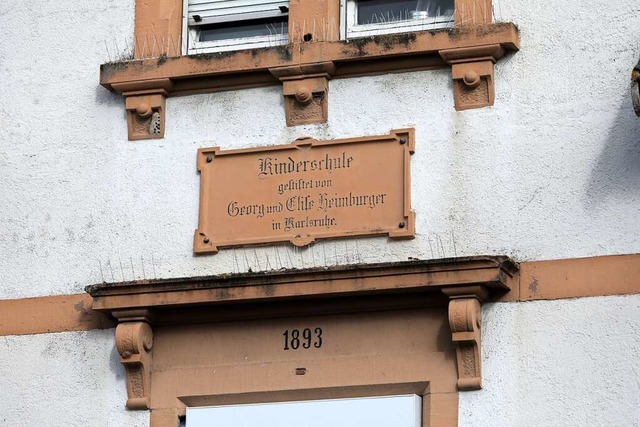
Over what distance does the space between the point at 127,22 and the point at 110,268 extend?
6.20ft

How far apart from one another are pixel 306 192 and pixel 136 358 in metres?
1.63

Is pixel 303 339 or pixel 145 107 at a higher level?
pixel 145 107

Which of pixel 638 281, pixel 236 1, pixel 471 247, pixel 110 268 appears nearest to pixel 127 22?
pixel 236 1

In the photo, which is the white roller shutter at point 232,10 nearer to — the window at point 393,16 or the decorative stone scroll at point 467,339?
the window at point 393,16

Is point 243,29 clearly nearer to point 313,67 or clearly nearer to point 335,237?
point 313,67

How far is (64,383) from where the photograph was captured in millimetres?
13898

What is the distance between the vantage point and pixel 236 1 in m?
14.6

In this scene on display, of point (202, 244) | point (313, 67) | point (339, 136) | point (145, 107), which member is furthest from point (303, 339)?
point (145, 107)

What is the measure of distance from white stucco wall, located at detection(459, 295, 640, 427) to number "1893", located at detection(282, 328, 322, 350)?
111 centimetres

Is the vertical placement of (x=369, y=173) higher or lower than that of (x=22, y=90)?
lower

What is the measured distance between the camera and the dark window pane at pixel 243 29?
47.6 ft

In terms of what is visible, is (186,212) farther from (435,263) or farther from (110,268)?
(435,263)

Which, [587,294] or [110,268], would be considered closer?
[587,294]

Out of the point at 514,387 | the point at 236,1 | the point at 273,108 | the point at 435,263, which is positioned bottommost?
the point at 514,387
